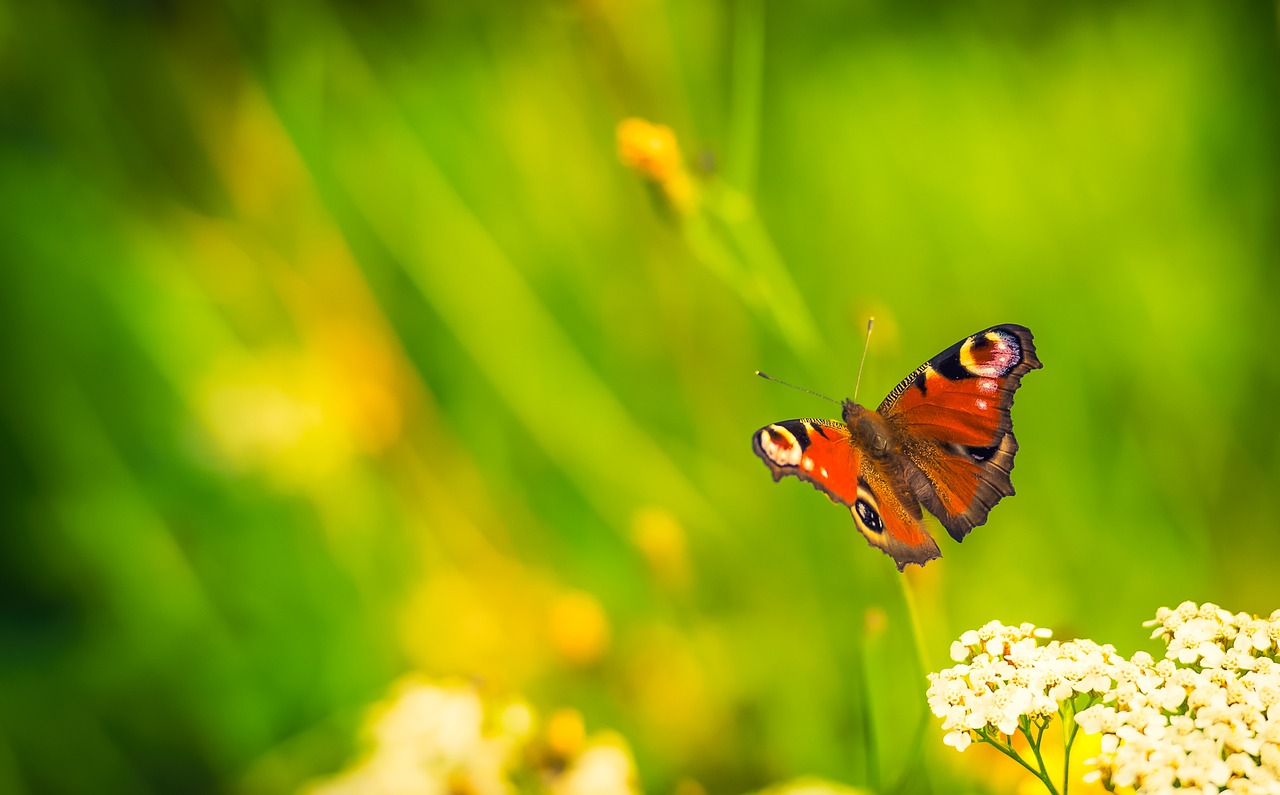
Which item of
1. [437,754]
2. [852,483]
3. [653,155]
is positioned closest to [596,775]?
[437,754]

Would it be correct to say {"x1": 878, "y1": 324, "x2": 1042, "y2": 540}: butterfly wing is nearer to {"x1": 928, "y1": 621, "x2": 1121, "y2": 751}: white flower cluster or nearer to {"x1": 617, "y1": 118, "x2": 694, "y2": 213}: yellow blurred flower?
{"x1": 928, "y1": 621, "x2": 1121, "y2": 751}: white flower cluster

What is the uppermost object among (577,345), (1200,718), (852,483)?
(577,345)

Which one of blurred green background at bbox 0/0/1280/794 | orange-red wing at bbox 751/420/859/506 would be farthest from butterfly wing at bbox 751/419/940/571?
blurred green background at bbox 0/0/1280/794

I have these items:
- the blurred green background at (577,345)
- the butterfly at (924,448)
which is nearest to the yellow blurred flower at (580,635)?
the blurred green background at (577,345)

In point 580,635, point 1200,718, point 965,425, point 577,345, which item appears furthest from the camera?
point 577,345

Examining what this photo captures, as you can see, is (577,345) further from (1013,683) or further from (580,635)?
(1013,683)

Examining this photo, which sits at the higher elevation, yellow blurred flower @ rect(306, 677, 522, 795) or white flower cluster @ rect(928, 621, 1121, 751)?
yellow blurred flower @ rect(306, 677, 522, 795)

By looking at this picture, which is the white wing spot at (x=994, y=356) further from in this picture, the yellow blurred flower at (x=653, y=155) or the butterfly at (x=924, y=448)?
the yellow blurred flower at (x=653, y=155)

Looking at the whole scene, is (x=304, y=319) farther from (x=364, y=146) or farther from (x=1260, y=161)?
(x=1260, y=161)
